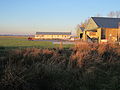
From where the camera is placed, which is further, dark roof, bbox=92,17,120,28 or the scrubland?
dark roof, bbox=92,17,120,28

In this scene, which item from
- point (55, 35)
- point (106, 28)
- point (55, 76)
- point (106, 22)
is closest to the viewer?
point (55, 76)

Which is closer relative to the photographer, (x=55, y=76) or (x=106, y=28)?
(x=55, y=76)

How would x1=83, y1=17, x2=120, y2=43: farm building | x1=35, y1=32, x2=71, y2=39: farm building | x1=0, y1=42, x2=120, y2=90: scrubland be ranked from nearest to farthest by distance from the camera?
x1=0, y1=42, x2=120, y2=90: scrubland
x1=83, y1=17, x2=120, y2=43: farm building
x1=35, y1=32, x2=71, y2=39: farm building

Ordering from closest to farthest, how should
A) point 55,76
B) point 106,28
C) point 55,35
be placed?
point 55,76 < point 106,28 < point 55,35

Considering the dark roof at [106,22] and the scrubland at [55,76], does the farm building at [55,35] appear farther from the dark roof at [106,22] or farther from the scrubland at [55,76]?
the scrubland at [55,76]

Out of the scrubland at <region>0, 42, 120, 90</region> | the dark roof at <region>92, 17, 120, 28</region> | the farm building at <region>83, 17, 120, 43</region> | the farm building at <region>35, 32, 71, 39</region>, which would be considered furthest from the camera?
the farm building at <region>35, 32, 71, 39</region>

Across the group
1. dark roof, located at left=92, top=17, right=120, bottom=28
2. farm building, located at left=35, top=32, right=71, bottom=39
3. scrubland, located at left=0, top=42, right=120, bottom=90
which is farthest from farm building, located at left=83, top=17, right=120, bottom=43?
farm building, located at left=35, top=32, right=71, bottom=39

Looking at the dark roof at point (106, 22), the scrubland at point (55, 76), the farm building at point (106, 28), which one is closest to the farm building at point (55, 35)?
the dark roof at point (106, 22)

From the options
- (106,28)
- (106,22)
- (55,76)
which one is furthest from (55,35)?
(55,76)

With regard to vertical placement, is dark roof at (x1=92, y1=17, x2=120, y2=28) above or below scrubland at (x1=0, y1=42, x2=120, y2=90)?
above

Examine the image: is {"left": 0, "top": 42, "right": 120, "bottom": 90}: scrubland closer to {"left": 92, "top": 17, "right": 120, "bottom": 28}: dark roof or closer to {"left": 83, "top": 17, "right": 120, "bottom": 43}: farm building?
{"left": 83, "top": 17, "right": 120, "bottom": 43}: farm building

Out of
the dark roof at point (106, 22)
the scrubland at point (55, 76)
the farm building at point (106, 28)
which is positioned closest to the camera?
the scrubland at point (55, 76)

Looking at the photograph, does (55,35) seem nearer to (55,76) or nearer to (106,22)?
(106,22)

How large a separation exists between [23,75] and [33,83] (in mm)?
451
